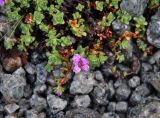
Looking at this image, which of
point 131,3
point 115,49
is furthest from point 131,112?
point 131,3

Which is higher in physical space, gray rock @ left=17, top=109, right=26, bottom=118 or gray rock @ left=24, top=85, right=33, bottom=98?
gray rock @ left=24, top=85, right=33, bottom=98

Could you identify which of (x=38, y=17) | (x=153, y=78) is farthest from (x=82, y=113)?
(x=38, y=17)

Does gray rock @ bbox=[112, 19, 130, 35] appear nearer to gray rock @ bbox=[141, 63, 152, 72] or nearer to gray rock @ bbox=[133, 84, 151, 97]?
gray rock @ bbox=[141, 63, 152, 72]

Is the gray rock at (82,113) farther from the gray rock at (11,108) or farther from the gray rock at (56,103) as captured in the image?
the gray rock at (11,108)

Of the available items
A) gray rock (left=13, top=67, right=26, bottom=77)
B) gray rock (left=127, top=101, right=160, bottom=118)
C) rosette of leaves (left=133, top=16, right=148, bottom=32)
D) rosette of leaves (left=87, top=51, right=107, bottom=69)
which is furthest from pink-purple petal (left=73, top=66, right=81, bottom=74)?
rosette of leaves (left=133, top=16, right=148, bottom=32)

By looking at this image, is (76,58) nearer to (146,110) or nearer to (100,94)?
(100,94)

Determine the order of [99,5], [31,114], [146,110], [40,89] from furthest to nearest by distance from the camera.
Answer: [99,5] → [40,89] → [31,114] → [146,110]
